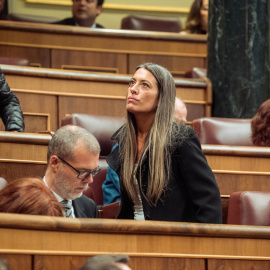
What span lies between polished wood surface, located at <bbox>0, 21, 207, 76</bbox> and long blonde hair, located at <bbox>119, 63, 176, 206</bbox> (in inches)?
37.1

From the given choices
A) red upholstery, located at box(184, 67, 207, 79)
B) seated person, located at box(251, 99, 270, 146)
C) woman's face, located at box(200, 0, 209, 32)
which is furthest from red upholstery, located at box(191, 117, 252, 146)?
woman's face, located at box(200, 0, 209, 32)

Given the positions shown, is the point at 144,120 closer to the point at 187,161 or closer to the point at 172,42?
the point at 187,161

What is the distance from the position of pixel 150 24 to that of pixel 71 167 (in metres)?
A: 1.47

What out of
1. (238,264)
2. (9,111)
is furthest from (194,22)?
(238,264)

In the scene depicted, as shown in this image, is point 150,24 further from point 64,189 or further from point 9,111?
point 64,189

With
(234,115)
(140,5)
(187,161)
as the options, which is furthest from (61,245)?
(140,5)

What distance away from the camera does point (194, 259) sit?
0.79 metres

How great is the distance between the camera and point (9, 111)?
1.32 meters

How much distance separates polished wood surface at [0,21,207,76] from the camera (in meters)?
1.97

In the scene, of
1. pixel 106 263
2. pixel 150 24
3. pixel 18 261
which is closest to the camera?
pixel 106 263

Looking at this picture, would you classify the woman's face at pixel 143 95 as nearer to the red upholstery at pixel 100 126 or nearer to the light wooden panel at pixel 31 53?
the red upholstery at pixel 100 126

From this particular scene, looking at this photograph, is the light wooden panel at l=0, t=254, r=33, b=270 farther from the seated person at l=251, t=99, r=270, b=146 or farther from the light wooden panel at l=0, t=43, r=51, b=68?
the light wooden panel at l=0, t=43, r=51, b=68

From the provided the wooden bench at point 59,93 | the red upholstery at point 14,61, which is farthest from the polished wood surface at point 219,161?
the red upholstery at point 14,61

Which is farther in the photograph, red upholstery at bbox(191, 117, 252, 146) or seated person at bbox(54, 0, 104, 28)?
seated person at bbox(54, 0, 104, 28)
